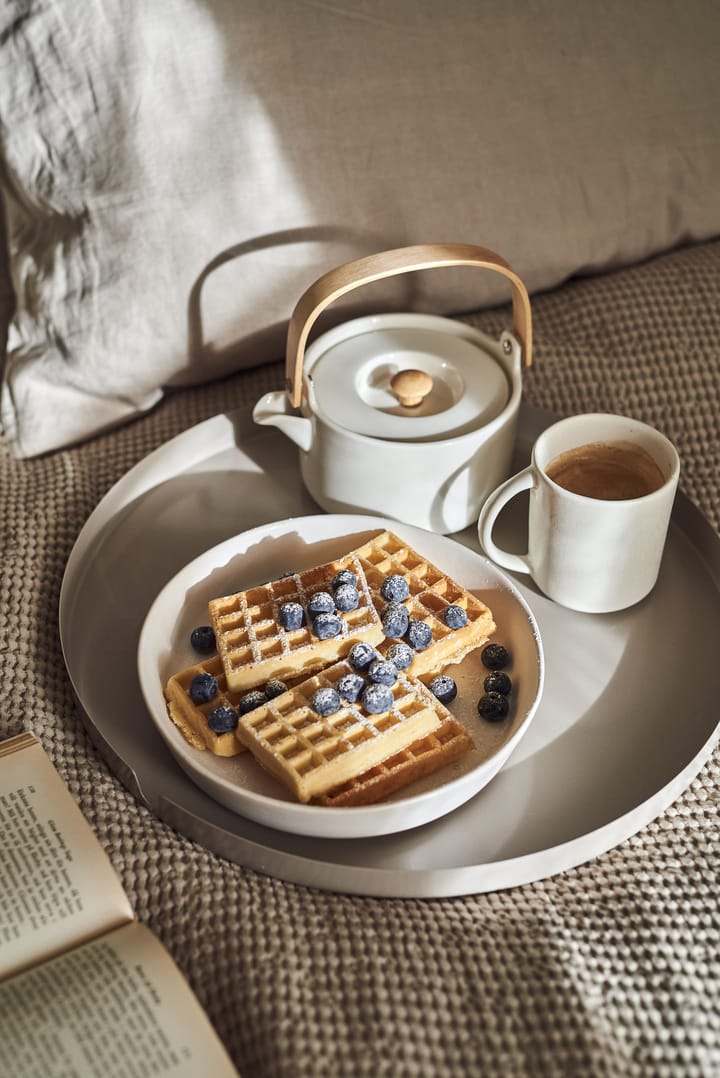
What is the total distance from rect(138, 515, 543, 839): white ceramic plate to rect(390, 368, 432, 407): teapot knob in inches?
4.6

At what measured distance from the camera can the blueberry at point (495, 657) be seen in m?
0.87

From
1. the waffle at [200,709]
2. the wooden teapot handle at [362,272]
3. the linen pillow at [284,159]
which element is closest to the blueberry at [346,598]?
the waffle at [200,709]

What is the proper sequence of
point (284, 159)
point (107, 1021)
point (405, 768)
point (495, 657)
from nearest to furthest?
point (107, 1021) → point (405, 768) → point (495, 657) → point (284, 159)

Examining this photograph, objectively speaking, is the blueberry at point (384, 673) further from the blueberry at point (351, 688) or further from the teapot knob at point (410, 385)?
the teapot knob at point (410, 385)

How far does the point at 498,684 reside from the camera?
85 centimetres

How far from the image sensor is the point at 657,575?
0.97 m

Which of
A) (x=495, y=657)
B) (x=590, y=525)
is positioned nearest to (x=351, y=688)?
(x=495, y=657)

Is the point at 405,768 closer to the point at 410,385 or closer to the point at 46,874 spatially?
the point at 46,874

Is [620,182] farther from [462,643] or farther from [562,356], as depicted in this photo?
[462,643]

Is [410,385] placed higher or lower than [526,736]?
higher

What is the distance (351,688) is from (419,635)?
0.08 m

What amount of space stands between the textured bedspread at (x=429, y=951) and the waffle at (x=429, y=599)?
195 mm

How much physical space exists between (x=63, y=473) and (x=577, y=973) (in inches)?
28.7

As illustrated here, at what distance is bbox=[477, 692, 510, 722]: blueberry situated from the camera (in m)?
0.83
